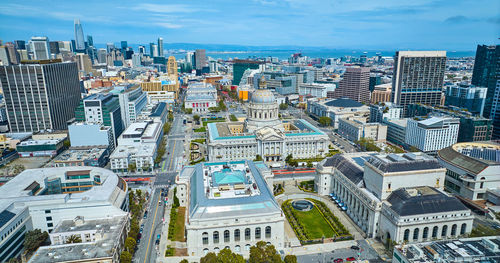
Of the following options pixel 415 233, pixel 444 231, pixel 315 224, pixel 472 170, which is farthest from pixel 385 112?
pixel 315 224

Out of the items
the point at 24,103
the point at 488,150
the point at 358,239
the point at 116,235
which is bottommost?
the point at 358,239

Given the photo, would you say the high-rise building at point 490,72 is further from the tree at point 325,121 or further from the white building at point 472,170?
the tree at point 325,121

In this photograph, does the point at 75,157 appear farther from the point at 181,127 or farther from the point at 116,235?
the point at 181,127

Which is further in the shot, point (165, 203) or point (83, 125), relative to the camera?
point (83, 125)

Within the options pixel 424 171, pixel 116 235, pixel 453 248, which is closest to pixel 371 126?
pixel 424 171

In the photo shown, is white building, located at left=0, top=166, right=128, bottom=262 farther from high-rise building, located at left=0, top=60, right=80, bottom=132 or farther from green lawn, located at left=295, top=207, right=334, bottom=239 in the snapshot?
high-rise building, located at left=0, top=60, right=80, bottom=132

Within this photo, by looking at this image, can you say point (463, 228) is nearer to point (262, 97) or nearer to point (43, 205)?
point (262, 97)

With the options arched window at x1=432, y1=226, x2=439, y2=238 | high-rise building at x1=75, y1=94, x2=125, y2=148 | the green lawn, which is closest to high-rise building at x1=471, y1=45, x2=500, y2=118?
arched window at x1=432, y1=226, x2=439, y2=238
